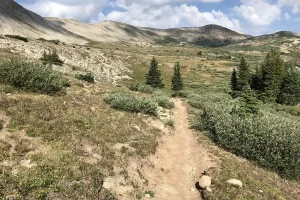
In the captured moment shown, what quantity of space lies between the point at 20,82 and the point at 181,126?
13023 millimetres

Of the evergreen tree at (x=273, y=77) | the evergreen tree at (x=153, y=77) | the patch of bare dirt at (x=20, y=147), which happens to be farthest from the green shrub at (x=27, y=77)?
the evergreen tree at (x=273, y=77)

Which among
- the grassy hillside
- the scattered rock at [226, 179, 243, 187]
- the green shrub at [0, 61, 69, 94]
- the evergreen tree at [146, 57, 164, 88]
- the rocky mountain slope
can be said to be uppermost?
the rocky mountain slope

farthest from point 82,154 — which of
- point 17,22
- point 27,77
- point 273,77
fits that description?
point 17,22

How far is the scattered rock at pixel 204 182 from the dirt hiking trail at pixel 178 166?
42 centimetres

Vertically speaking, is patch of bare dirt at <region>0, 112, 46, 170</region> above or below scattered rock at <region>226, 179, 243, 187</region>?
above

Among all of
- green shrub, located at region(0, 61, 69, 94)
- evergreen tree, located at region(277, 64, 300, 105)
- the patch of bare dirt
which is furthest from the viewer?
evergreen tree, located at region(277, 64, 300, 105)

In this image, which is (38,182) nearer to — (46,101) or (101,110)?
(46,101)

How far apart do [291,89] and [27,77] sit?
50236 mm

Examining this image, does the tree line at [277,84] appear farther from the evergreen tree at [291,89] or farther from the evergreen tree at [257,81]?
the evergreen tree at [257,81]

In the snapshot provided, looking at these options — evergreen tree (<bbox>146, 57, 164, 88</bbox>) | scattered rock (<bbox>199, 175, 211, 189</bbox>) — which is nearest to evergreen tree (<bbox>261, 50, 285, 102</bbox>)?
evergreen tree (<bbox>146, 57, 164, 88</bbox>)

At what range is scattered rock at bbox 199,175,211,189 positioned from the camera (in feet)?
49.8

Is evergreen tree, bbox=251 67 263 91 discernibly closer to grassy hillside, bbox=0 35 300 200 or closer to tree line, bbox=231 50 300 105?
tree line, bbox=231 50 300 105

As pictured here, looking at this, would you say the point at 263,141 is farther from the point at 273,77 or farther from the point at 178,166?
the point at 273,77

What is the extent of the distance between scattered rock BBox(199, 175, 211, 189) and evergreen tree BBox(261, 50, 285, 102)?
45.0m
